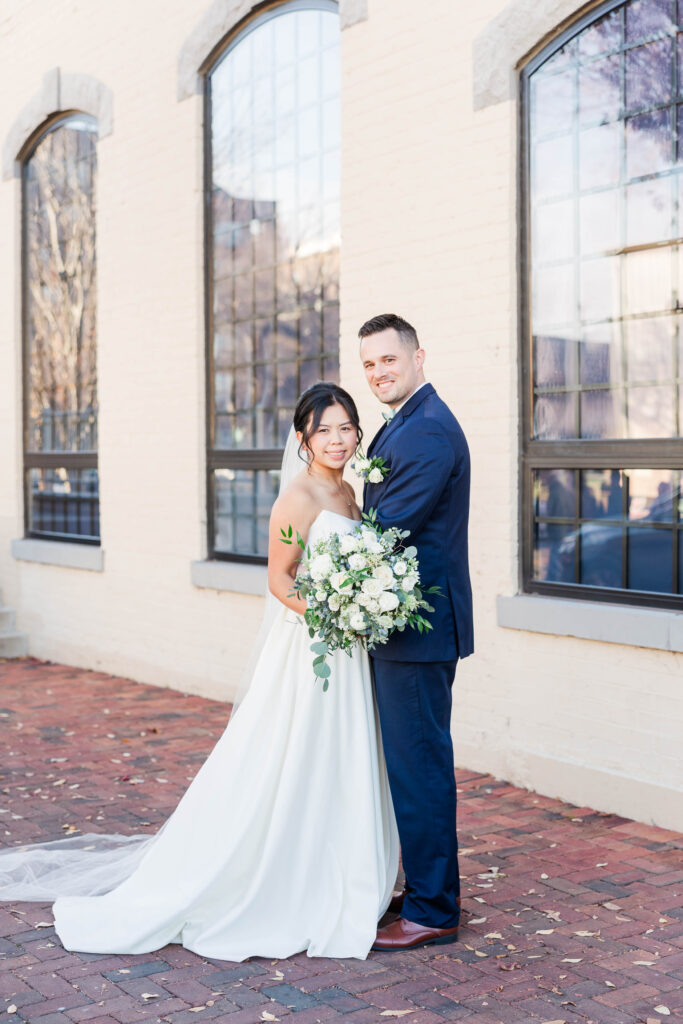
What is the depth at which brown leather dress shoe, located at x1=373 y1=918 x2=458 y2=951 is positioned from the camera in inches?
155

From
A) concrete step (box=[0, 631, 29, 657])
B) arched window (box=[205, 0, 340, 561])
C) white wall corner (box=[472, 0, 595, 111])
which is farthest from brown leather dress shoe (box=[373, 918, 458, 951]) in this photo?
concrete step (box=[0, 631, 29, 657])

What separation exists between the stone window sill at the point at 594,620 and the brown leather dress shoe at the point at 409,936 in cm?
179

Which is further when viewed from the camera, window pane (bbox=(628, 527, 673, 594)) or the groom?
window pane (bbox=(628, 527, 673, 594))

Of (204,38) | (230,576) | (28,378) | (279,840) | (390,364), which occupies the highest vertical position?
(204,38)

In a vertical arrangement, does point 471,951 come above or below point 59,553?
below

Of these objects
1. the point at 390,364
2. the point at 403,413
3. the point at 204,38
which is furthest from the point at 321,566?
the point at 204,38

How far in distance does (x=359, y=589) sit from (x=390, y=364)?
2.74 feet

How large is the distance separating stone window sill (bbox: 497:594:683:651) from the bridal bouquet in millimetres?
1695

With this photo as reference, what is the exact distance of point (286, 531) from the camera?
4.10 m

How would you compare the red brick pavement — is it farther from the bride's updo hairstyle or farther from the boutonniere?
the bride's updo hairstyle

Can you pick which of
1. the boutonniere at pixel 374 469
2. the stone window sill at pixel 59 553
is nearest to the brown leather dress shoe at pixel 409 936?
the boutonniere at pixel 374 469

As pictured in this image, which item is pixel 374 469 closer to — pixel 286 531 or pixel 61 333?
pixel 286 531

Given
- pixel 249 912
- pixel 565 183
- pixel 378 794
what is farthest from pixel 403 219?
pixel 249 912

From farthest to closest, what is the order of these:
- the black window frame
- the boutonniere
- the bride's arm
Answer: the black window frame
the bride's arm
the boutonniere
